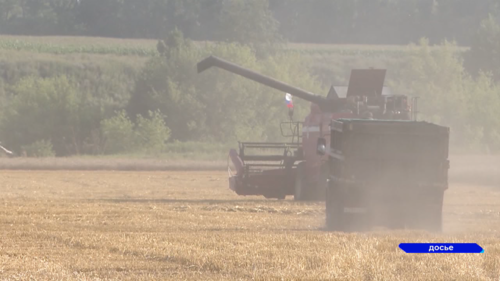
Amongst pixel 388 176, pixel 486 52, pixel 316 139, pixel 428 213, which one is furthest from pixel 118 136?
pixel 428 213

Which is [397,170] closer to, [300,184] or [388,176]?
[388,176]

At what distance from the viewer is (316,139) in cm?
2492

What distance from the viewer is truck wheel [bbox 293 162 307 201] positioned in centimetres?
2500

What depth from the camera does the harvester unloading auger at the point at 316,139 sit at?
24047mm

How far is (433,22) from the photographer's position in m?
99.5

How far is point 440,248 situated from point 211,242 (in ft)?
11.9

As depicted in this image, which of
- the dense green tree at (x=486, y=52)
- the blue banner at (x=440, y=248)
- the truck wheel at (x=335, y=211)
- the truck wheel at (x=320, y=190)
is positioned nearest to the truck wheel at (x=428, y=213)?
the truck wheel at (x=335, y=211)

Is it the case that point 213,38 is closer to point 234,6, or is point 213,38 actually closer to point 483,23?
point 234,6

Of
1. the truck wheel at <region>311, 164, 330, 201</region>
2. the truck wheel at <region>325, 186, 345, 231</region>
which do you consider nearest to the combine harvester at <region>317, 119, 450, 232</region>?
the truck wheel at <region>325, 186, 345, 231</region>

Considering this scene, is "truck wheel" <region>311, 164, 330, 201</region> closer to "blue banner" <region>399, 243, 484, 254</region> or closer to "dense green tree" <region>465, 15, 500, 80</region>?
"blue banner" <region>399, 243, 484, 254</region>

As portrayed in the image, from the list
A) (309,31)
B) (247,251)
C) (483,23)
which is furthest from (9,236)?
(309,31)

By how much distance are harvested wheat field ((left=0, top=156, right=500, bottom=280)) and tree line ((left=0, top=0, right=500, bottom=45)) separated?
73.8m

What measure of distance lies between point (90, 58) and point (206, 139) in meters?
27.3

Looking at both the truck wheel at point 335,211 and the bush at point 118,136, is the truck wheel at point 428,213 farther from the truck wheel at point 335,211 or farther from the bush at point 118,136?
the bush at point 118,136
